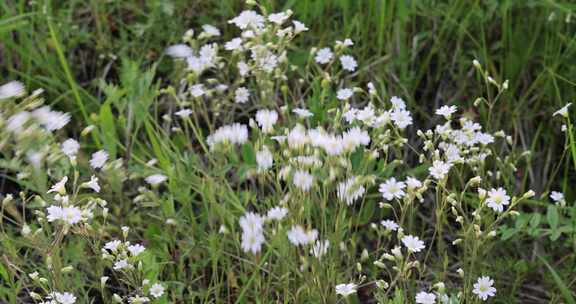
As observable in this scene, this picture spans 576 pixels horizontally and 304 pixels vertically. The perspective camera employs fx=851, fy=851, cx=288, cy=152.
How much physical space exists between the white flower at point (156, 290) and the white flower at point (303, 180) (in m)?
0.42

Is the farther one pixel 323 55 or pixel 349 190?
pixel 323 55

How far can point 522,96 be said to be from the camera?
112 inches

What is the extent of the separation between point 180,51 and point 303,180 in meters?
1.03

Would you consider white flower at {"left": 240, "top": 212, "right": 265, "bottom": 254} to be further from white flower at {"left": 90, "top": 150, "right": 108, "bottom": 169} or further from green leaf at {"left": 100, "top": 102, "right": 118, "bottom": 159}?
green leaf at {"left": 100, "top": 102, "right": 118, "bottom": 159}

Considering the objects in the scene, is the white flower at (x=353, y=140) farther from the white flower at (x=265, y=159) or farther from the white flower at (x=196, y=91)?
the white flower at (x=196, y=91)

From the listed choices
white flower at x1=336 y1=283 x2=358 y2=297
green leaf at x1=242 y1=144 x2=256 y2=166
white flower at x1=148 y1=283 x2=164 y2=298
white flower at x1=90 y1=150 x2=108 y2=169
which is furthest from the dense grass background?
white flower at x1=336 y1=283 x2=358 y2=297

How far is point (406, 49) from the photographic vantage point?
290 cm

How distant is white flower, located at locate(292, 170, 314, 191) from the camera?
1923 mm

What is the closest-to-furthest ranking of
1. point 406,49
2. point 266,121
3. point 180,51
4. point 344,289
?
1. point 344,289
2. point 266,121
3. point 180,51
4. point 406,49

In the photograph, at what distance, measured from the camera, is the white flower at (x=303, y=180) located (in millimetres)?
1923

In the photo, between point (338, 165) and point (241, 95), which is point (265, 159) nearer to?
point (338, 165)

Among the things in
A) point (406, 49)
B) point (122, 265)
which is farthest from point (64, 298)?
point (406, 49)

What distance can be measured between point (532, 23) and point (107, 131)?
1460 mm

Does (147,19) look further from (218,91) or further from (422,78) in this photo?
(422,78)
